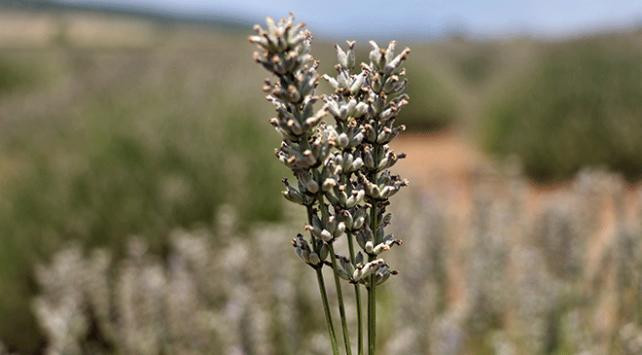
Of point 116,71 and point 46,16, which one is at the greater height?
point 46,16

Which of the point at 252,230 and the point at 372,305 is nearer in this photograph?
the point at 372,305

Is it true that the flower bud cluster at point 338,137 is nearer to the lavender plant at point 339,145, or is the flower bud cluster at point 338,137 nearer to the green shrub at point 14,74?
the lavender plant at point 339,145

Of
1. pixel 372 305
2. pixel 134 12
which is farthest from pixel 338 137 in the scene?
pixel 134 12

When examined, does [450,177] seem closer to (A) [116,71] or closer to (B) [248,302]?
(A) [116,71]

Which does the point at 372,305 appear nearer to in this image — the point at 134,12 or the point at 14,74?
the point at 14,74

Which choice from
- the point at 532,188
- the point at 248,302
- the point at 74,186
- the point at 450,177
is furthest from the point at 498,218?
the point at 450,177

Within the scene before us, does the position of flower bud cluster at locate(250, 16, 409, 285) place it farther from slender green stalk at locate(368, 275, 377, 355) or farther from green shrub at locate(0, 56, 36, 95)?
green shrub at locate(0, 56, 36, 95)
